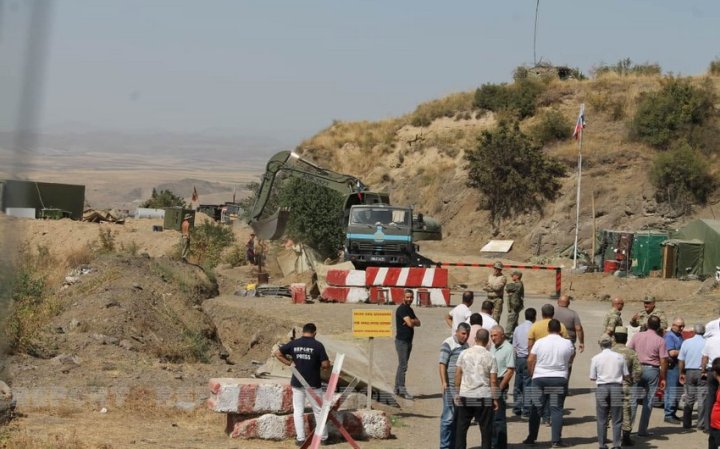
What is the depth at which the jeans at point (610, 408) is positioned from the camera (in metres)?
12.9

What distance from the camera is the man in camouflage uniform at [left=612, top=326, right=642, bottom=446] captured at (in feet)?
43.6

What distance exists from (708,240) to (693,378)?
2592 cm

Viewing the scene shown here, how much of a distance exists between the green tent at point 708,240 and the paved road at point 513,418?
51.8 ft

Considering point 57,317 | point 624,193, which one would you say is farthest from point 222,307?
point 624,193

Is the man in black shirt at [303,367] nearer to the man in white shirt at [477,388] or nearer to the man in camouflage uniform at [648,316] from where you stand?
the man in white shirt at [477,388]

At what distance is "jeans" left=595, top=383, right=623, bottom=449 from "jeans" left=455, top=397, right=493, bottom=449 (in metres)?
1.60

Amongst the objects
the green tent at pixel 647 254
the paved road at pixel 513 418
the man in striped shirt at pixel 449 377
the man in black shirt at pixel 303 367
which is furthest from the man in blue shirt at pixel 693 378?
the green tent at pixel 647 254

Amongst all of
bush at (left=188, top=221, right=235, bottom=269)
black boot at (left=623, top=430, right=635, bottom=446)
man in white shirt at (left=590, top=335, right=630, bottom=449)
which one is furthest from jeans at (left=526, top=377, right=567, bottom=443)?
bush at (left=188, top=221, right=235, bottom=269)

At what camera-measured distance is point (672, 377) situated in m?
15.6

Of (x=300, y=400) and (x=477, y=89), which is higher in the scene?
(x=477, y=89)

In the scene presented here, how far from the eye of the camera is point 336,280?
32.0 m

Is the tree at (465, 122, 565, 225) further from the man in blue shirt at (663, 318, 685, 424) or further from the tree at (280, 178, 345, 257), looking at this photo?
the man in blue shirt at (663, 318, 685, 424)

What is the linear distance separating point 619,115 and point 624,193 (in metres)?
10.0

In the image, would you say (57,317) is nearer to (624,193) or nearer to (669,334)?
(669,334)
